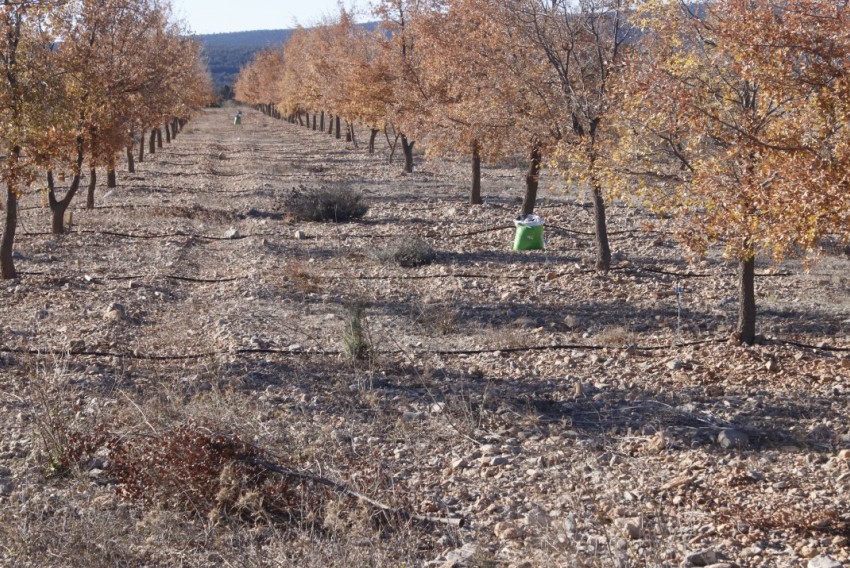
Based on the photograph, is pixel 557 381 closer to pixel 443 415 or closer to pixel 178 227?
pixel 443 415

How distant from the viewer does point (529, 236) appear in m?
13.5

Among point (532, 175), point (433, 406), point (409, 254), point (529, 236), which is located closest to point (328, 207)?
point (532, 175)

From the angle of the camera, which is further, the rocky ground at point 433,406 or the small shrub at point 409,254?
the small shrub at point 409,254

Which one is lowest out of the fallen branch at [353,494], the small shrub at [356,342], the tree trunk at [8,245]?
the fallen branch at [353,494]

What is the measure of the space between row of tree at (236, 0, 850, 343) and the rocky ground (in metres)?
1.32

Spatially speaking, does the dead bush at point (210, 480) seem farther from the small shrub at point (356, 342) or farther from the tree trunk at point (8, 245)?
the tree trunk at point (8, 245)

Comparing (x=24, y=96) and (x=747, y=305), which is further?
(x=24, y=96)

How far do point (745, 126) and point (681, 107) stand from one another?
62 cm

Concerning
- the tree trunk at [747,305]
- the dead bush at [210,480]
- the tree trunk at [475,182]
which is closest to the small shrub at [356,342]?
the dead bush at [210,480]

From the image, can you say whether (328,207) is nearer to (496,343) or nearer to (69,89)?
(69,89)

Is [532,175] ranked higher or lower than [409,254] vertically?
higher

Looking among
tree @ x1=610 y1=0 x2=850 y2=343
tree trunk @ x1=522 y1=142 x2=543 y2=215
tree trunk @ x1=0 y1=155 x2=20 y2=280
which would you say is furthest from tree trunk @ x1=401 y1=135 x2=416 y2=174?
tree @ x1=610 y1=0 x2=850 y2=343

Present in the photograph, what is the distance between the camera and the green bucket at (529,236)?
527 inches

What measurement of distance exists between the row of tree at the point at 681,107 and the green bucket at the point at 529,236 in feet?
4.00
